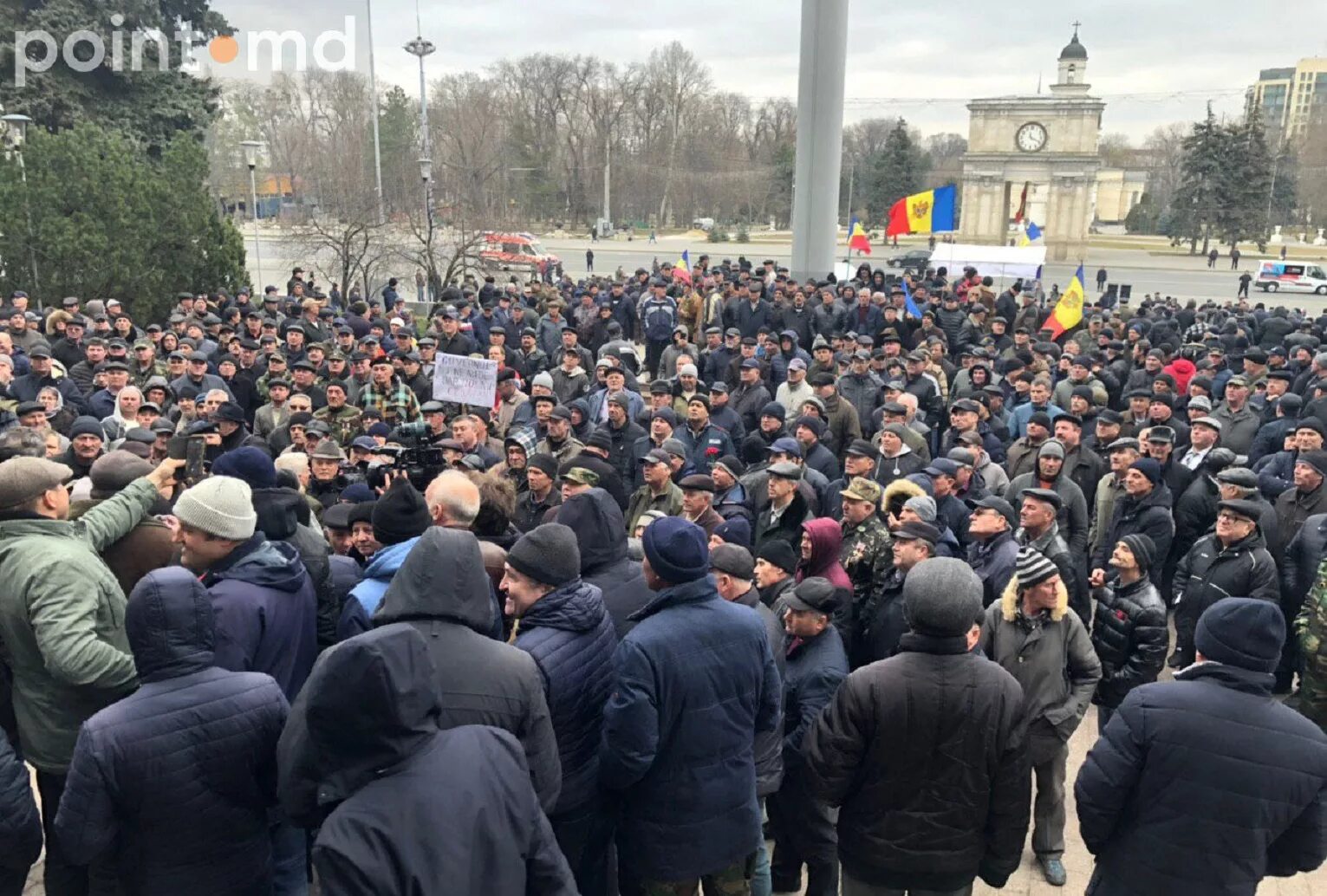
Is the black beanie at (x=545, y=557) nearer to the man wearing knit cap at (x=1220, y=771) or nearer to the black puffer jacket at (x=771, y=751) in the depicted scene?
the black puffer jacket at (x=771, y=751)

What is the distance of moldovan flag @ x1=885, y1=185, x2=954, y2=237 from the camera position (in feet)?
70.4

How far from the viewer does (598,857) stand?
13.4 feet

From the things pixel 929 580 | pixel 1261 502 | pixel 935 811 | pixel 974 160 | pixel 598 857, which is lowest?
pixel 598 857

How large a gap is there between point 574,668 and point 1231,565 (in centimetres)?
426

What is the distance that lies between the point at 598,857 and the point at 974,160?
51730 millimetres

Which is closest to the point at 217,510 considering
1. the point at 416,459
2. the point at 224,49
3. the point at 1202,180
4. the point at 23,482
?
the point at 23,482

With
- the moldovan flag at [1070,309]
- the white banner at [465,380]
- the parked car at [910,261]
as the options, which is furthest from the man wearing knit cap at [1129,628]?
the parked car at [910,261]

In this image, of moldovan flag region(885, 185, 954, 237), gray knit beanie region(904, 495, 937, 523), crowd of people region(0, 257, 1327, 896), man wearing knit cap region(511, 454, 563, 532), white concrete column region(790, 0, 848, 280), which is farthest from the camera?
moldovan flag region(885, 185, 954, 237)

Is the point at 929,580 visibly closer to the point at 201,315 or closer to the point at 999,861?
the point at 999,861

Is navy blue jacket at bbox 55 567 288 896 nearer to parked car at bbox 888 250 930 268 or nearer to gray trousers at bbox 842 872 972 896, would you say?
gray trousers at bbox 842 872 972 896

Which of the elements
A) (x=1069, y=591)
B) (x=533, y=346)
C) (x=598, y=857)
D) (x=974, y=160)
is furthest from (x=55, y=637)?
(x=974, y=160)

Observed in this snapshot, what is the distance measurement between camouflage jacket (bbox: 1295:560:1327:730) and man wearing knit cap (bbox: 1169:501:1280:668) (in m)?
0.27

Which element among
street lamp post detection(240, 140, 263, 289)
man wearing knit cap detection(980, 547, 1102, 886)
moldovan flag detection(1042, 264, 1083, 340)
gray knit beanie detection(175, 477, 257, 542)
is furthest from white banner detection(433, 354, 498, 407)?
street lamp post detection(240, 140, 263, 289)

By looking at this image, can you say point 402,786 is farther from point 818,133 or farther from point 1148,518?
point 818,133
